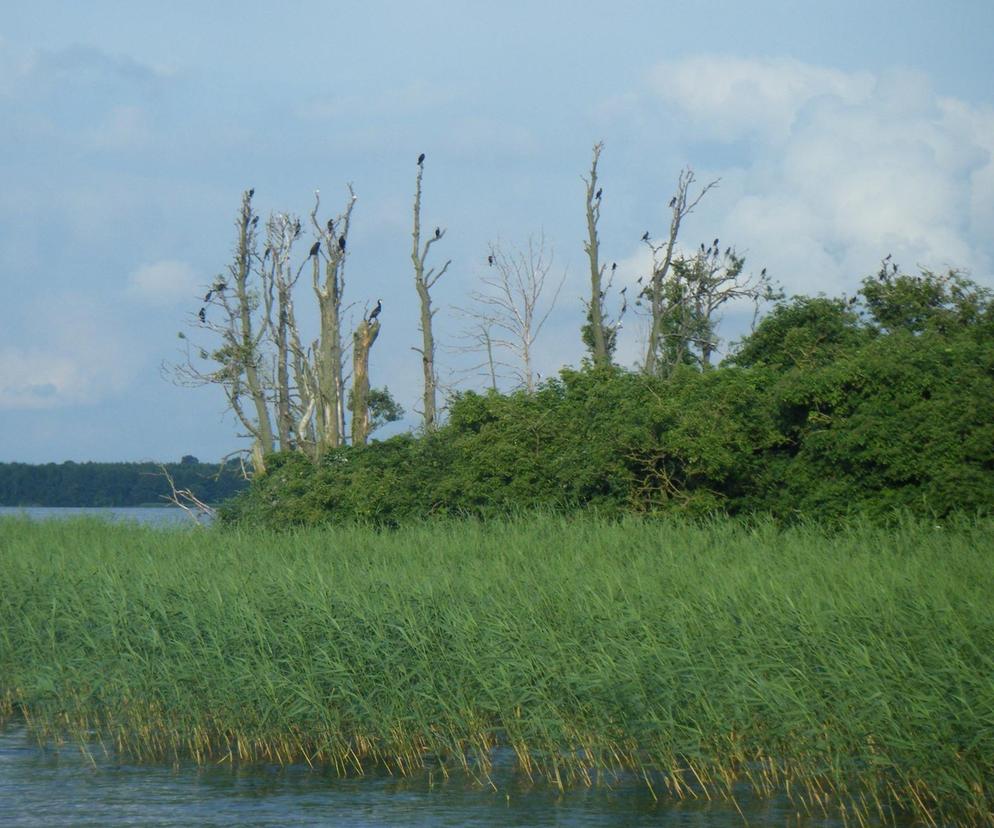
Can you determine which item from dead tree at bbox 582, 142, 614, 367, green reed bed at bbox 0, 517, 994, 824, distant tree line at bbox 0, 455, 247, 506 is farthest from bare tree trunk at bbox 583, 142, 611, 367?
distant tree line at bbox 0, 455, 247, 506

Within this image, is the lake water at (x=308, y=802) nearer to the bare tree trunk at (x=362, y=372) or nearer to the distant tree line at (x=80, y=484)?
the bare tree trunk at (x=362, y=372)

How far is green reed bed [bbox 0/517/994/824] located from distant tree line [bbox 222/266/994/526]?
3.76 m

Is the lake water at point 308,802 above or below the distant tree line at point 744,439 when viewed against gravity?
below

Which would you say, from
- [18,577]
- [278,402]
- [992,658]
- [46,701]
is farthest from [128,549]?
[278,402]

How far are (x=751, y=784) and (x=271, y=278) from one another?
22055 mm

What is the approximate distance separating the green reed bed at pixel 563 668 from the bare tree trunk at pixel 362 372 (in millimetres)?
12603

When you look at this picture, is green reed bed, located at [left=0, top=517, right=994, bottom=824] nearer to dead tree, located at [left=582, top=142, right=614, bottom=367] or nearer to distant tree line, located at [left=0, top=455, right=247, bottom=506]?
dead tree, located at [left=582, top=142, right=614, bottom=367]

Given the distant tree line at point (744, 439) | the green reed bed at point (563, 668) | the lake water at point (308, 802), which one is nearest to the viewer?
A: the green reed bed at point (563, 668)

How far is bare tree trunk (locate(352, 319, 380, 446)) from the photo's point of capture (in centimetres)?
2361

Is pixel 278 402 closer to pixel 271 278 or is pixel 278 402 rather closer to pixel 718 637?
pixel 271 278

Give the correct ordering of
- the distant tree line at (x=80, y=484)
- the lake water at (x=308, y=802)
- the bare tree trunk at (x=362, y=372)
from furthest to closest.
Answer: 1. the distant tree line at (x=80, y=484)
2. the bare tree trunk at (x=362, y=372)
3. the lake water at (x=308, y=802)

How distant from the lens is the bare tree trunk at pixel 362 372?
2361 cm

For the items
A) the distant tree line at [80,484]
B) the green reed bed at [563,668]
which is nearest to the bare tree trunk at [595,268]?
the green reed bed at [563,668]

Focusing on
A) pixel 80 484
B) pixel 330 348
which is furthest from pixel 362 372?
pixel 80 484
